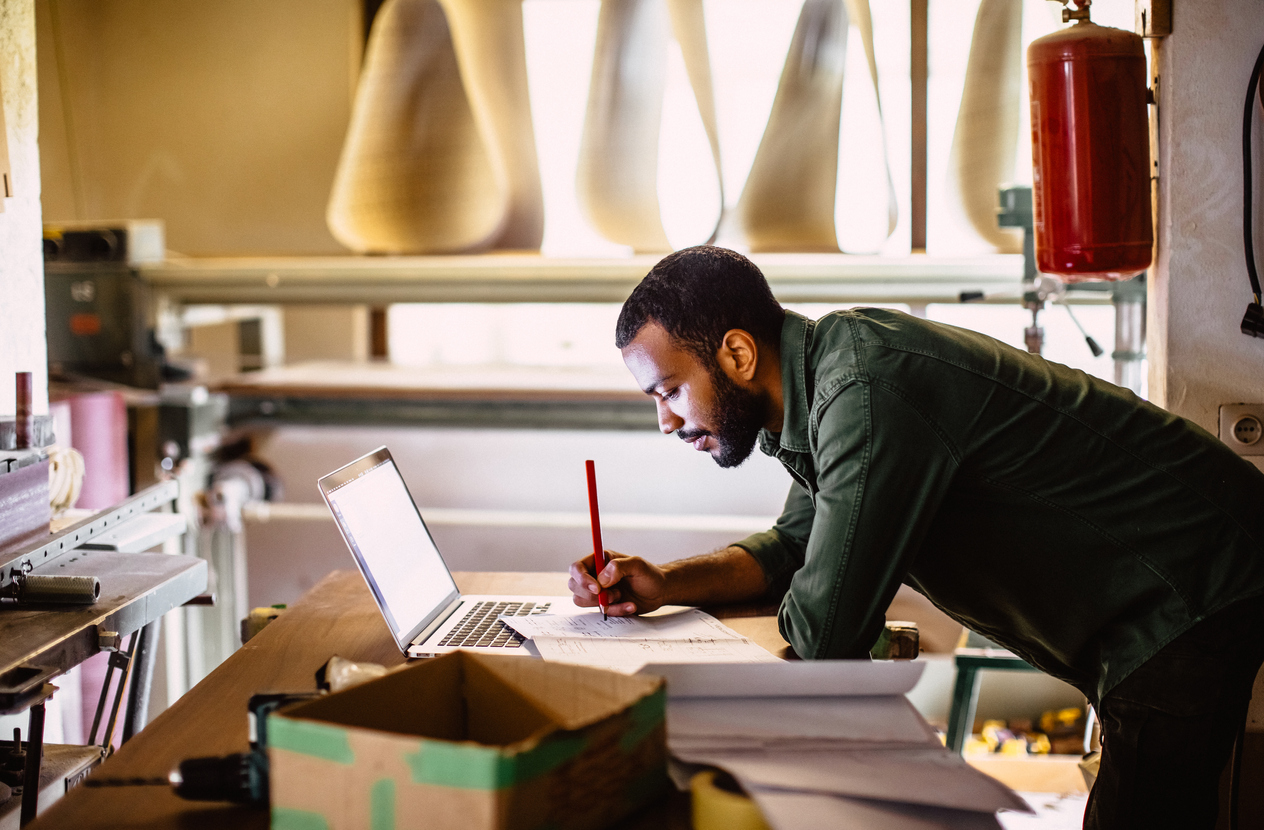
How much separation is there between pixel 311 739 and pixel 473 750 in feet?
0.43

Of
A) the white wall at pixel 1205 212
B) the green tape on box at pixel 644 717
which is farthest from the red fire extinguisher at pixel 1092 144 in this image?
the green tape on box at pixel 644 717

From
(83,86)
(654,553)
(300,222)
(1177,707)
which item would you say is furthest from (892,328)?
(83,86)

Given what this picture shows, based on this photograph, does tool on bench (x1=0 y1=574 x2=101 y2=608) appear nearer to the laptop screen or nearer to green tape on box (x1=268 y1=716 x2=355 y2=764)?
the laptop screen

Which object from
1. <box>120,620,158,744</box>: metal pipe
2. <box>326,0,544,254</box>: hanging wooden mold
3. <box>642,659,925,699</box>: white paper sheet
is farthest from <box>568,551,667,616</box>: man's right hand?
<box>326,0,544,254</box>: hanging wooden mold

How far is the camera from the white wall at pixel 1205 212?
1.66 metres

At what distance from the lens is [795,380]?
1.32 meters

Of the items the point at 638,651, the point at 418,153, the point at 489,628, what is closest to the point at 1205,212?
the point at 638,651

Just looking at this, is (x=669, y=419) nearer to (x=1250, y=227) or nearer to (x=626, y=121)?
(x=1250, y=227)

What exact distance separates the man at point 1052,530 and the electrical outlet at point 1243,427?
0.50 meters

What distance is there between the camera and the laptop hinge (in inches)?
50.7

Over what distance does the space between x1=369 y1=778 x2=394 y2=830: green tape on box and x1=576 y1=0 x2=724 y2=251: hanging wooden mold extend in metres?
1.97

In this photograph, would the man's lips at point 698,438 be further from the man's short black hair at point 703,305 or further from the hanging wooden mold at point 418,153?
the hanging wooden mold at point 418,153

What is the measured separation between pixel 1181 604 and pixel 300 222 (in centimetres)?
341

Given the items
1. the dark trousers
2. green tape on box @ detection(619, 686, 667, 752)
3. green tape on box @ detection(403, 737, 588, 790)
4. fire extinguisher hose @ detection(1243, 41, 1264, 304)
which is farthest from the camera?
fire extinguisher hose @ detection(1243, 41, 1264, 304)
